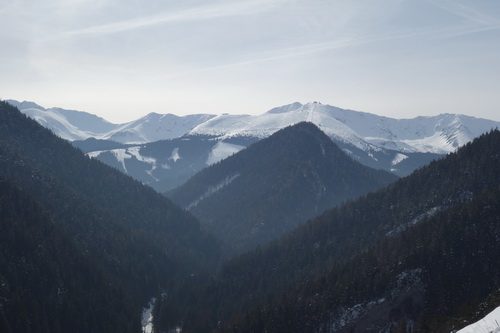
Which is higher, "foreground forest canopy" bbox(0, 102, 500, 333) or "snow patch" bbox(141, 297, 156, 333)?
"foreground forest canopy" bbox(0, 102, 500, 333)

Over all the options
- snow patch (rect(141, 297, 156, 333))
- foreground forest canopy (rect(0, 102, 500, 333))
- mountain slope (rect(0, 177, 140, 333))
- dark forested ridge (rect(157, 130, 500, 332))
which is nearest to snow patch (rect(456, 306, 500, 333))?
foreground forest canopy (rect(0, 102, 500, 333))

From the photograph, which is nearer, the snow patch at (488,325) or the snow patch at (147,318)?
the snow patch at (488,325)

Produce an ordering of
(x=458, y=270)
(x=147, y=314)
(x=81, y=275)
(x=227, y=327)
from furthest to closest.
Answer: (x=147, y=314), (x=81, y=275), (x=227, y=327), (x=458, y=270)

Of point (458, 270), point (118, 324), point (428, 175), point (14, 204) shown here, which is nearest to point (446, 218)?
point (458, 270)

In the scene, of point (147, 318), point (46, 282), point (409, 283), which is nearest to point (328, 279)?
point (409, 283)

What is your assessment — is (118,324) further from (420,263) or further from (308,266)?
(420,263)

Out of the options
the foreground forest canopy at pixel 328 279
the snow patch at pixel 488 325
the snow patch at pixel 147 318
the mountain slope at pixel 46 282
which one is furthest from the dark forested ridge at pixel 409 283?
the mountain slope at pixel 46 282

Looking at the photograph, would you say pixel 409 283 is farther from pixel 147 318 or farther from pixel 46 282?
pixel 46 282

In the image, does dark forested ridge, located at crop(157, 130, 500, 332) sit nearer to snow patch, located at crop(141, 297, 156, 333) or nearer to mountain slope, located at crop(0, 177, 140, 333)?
snow patch, located at crop(141, 297, 156, 333)

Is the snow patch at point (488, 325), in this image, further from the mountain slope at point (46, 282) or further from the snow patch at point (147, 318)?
the snow patch at point (147, 318)

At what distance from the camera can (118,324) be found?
514 feet

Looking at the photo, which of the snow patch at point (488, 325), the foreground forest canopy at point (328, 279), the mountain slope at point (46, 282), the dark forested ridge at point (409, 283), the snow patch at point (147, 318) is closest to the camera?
the snow patch at point (488, 325)

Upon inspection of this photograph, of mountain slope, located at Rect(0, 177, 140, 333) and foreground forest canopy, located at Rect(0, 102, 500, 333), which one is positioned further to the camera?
mountain slope, located at Rect(0, 177, 140, 333)

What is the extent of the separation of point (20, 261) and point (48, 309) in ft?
63.6
